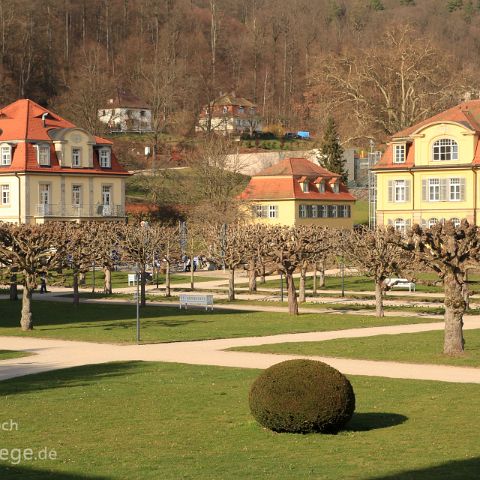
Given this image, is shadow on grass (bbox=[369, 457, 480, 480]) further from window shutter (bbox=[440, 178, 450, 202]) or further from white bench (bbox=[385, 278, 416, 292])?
window shutter (bbox=[440, 178, 450, 202])

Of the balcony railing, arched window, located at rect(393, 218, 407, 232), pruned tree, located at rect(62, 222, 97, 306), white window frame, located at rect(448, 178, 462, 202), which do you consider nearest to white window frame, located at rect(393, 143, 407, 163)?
arched window, located at rect(393, 218, 407, 232)

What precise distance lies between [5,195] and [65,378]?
52.4 metres

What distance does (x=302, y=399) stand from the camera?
2130 cm

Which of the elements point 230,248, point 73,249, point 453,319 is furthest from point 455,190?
point 453,319

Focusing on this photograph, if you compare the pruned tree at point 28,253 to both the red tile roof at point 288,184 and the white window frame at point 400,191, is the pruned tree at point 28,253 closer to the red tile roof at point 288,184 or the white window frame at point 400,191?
the white window frame at point 400,191

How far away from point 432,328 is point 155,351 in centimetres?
1281

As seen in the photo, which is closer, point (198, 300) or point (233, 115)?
point (198, 300)

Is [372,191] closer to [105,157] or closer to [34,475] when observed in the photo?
[105,157]

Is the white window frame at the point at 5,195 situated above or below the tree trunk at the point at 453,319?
above

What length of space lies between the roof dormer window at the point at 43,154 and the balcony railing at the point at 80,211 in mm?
3060

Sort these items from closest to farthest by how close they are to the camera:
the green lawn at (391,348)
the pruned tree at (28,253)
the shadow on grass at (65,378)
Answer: the shadow on grass at (65,378)
the green lawn at (391,348)
the pruned tree at (28,253)

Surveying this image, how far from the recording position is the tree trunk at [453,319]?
34.6m

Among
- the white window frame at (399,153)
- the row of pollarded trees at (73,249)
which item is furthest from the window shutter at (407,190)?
the row of pollarded trees at (73,249)

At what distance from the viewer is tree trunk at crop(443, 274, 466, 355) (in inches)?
1361
